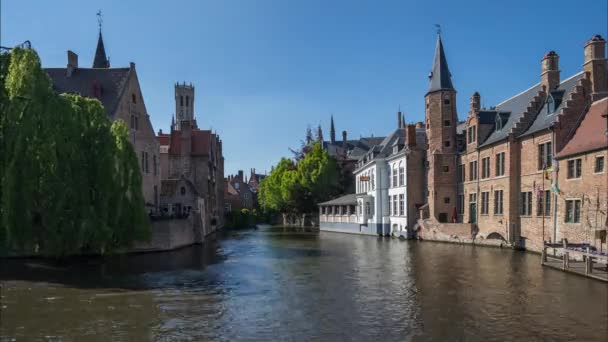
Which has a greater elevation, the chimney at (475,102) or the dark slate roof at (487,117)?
the chimney at (475,102)

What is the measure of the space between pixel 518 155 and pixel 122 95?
95.2 feet

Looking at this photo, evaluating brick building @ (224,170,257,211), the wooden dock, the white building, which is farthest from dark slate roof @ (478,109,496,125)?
brick building @ (224,170,257,211)

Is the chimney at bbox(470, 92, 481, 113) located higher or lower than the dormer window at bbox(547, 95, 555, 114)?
higher

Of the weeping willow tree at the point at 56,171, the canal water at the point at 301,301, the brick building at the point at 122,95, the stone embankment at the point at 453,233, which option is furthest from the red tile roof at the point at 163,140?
the weeping willow tree at the point at 56,171

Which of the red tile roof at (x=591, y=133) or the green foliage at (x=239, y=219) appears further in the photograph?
the green foliage at (x=239, y=219)

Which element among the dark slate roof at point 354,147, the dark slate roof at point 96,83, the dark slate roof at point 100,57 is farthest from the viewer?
the dark slate roof at point 354,147

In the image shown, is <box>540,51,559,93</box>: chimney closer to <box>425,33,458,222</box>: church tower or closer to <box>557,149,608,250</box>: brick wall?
<box>557,149,608,250</box>: brick wall

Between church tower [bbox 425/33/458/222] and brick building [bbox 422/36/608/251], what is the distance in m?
0.08

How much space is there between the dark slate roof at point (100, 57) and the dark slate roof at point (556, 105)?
41684 mm

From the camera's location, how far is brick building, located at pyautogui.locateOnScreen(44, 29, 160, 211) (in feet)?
122

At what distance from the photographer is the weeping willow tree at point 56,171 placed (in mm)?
20203

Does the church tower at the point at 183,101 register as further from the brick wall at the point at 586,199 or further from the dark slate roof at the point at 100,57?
the brick wall at the point at 586,199

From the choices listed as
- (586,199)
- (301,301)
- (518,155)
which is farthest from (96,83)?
(586,199)

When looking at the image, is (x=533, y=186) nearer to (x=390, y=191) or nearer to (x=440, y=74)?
(x=440, y=74)
